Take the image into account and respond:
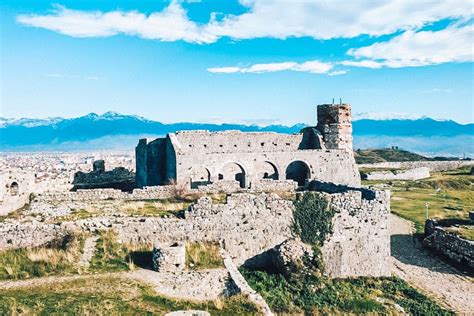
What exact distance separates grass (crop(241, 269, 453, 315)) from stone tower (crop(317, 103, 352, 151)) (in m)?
19.4

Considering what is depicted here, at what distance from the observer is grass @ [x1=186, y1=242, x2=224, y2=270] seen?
15670 mm

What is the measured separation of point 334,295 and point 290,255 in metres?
1.99

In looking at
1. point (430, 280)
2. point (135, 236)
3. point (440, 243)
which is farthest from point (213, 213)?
point (440, 243)

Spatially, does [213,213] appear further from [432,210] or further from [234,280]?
[432,210]

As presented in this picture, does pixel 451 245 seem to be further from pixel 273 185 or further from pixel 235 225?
pixel 235 225

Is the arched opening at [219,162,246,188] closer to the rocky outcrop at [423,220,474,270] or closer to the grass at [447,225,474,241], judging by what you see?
the rocky outcrop at [423,220,474,270]

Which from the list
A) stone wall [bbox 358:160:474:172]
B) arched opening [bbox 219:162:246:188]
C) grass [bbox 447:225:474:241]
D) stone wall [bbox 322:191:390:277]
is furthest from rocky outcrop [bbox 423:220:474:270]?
stone wall [bbox 358:160:474:172]

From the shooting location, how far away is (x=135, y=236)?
16.8m

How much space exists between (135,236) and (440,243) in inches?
634

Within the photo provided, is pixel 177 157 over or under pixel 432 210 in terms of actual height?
over

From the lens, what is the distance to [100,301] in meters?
12.5

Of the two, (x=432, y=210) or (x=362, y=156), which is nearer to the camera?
(x=432, y=210)

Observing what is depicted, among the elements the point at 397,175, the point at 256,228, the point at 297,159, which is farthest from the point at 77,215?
the point at 397,175

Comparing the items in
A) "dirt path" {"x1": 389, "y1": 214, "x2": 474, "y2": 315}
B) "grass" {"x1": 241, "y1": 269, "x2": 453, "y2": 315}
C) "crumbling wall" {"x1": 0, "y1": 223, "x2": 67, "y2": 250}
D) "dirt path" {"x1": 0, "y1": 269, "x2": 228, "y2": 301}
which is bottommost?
"dirt path" {"x1": 389, "y1": 214, "x2": 474, "y2": 315}
